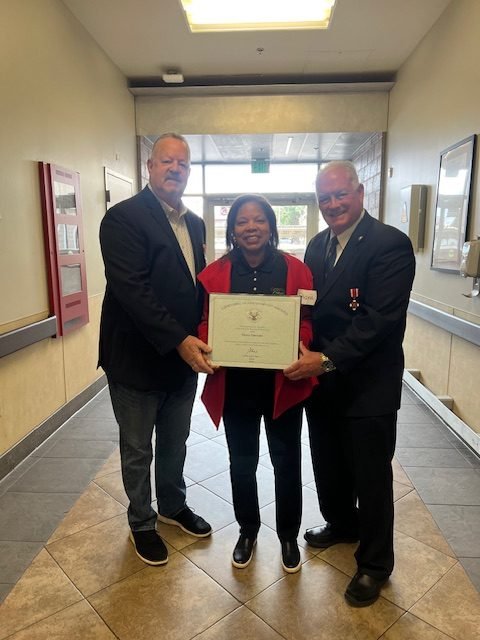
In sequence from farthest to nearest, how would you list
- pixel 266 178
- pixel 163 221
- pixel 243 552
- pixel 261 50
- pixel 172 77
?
pixel 266 178 < pixel 172 77 < pixel 261 50 < pixel 243 552 < pixel 163 221

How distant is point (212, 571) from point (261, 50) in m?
4.50

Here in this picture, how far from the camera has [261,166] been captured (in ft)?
23.1

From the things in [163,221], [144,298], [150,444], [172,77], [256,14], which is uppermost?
[256,14]

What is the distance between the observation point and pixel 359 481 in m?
1.69

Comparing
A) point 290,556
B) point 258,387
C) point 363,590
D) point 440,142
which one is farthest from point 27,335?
point 440,142

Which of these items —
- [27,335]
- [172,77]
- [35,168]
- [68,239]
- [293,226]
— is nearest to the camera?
[27,335]

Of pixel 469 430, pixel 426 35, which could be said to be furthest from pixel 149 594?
pixel 426 35

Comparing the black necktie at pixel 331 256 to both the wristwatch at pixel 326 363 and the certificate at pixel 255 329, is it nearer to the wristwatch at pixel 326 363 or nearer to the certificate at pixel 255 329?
the certificate at pixel 255 329

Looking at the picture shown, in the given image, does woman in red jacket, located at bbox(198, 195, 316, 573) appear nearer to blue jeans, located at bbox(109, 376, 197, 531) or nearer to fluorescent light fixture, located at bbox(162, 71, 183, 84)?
blue jeans, located at bbox(109, 376, 197, 531)

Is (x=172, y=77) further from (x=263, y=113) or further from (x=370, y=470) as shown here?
(x=370, y=470)

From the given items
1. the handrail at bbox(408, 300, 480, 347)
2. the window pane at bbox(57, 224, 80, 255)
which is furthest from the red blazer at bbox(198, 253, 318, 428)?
the window pane at bbox(57, 224, 80, 255)

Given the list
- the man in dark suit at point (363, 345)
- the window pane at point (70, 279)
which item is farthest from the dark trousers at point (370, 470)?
the window pane at point (70, 279)

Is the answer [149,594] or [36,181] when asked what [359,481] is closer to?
[149,594]

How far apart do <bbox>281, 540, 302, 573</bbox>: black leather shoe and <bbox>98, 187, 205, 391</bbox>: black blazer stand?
2.73 feet
